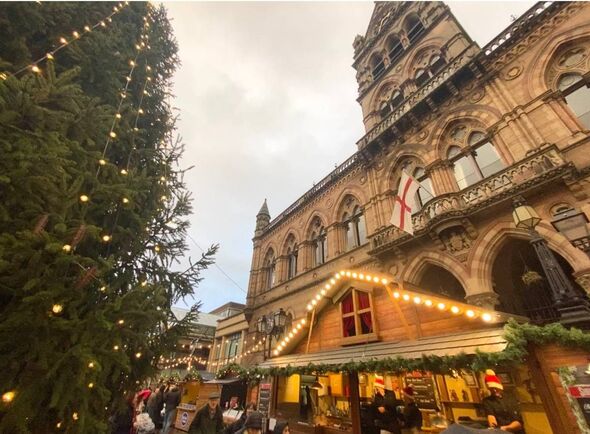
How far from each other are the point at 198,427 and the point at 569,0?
57.9 ft

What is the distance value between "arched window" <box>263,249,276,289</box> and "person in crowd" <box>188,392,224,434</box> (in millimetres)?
13712

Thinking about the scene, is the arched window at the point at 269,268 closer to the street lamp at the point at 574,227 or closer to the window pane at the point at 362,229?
the window pane at the point at 362,229

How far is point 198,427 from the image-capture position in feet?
20.7

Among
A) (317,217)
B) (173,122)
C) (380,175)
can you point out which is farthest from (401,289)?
(317,217)

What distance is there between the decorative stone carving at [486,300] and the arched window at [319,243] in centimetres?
885

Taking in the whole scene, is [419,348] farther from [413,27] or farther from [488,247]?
[413,27]

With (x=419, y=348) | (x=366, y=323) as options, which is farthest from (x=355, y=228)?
(x=419, y=348)

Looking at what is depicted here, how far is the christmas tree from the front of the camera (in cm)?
296

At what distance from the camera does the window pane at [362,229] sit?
46.9 feet

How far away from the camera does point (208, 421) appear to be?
20.8ft

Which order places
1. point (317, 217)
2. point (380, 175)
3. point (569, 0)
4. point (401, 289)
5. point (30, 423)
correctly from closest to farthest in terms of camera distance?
point (30, 423)
point (401, 289)
point (569, 0)
point (380, 175)
point (317, 217)

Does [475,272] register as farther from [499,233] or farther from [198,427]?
[198,427]

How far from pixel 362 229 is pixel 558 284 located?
10.2 meters

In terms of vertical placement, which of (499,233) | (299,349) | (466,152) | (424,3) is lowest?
(299,349)
